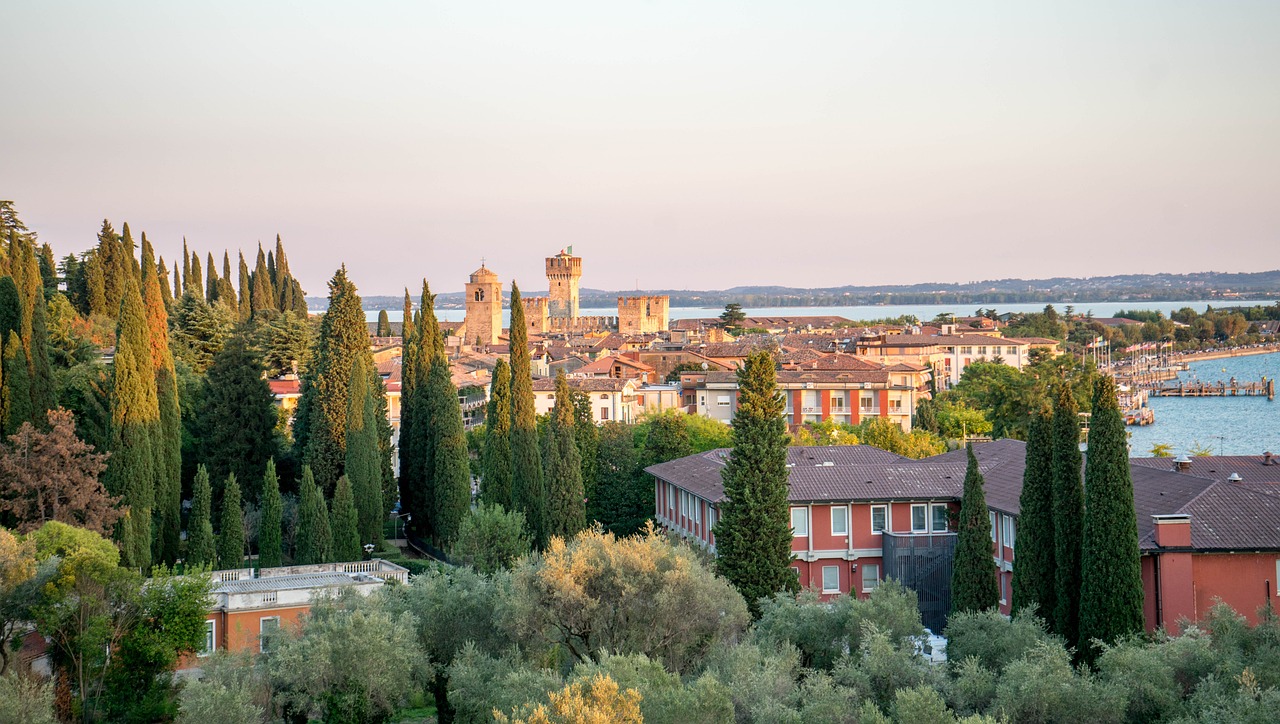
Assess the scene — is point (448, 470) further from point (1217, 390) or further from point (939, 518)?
point (1217, 390)

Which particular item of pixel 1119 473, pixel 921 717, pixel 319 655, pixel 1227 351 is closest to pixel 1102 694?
pixel 921 717

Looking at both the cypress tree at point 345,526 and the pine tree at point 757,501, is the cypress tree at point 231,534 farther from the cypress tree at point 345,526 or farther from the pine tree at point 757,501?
the pine tree at point 757,501

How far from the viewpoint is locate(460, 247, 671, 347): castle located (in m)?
143

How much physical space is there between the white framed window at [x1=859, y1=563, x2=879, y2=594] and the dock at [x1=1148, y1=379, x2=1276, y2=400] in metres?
103

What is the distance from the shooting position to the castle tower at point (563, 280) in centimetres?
16388

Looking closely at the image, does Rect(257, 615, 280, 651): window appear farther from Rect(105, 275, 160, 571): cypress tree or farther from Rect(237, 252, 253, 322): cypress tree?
→ Rect(237, 252, 253, 322): cypress tree

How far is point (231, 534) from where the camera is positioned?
1356 inches

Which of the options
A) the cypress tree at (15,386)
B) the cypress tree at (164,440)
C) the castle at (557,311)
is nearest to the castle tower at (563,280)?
the castle at (557,311)

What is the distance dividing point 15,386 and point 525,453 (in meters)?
14.5

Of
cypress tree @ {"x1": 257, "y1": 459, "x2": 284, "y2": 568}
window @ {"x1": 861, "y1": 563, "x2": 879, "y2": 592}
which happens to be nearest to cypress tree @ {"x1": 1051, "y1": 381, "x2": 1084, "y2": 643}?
window @ {"x1": 861, "y1": 563, "x2": 879, "y2": 592}

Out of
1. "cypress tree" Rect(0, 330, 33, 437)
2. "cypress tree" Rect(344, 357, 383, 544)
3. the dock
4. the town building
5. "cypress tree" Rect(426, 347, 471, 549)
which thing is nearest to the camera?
the town building

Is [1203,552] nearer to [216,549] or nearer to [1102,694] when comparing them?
[1102,694]

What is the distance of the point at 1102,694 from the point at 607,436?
99.6 ft

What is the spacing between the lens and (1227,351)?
171 metres
